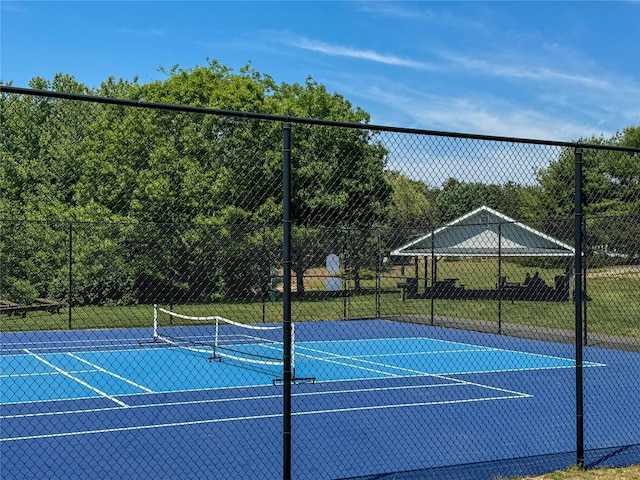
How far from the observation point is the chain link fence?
7738 millimetres

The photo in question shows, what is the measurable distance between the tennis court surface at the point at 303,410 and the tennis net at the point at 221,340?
135 millimetres

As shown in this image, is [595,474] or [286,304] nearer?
[286,304]

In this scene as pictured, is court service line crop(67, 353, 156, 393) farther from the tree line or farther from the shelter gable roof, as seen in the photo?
the shelter gable roof

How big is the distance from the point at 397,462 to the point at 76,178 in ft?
36.3

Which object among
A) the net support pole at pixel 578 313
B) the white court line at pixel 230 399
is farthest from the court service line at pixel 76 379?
the net support pole at pixel 578 313

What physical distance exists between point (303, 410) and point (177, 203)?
243 inches

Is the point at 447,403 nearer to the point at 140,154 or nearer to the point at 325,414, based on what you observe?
the point at 325,414

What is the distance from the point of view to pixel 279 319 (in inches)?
833

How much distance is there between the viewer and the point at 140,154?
13.5 m

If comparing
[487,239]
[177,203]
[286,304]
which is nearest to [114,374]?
[177,203]

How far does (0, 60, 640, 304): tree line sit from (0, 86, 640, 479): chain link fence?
0.30 ft

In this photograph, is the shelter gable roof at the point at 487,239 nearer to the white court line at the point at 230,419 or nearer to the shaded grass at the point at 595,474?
the white court line at the point at 230,419

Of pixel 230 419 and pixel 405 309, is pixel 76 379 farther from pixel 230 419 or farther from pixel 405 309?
pixel 405 309

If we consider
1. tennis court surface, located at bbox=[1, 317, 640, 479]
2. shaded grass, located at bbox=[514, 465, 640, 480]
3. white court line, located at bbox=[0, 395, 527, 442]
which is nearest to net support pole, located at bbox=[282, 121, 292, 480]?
tennis court surface, located at bbox=[1, 317, 640, 479]
